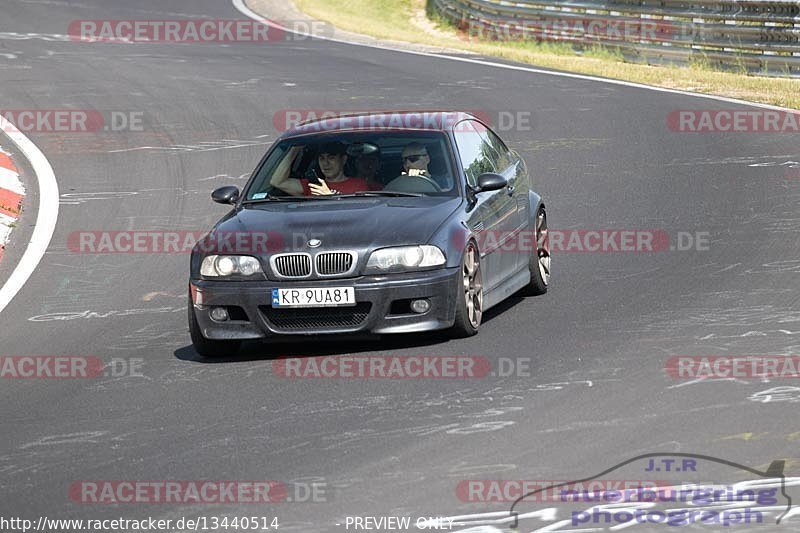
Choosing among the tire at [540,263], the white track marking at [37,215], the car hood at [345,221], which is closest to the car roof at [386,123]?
the car hood at [345,221]

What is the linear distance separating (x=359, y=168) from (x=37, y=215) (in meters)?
5.39

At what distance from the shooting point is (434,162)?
10680 millimetres

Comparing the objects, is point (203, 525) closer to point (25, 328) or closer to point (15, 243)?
point (25, 328)

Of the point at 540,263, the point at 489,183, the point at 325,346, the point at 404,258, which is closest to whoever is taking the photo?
the point at 404,258

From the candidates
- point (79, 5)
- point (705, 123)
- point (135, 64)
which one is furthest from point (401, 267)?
point (79, 5)

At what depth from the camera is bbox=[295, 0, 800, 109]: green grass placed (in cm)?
2238

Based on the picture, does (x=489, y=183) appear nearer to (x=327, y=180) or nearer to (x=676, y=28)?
(x=327, y=180)

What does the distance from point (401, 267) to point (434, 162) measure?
137 centimetres

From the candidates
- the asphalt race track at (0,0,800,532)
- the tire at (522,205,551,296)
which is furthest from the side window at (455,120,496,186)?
the asphalt race track at (0,0,800,532)

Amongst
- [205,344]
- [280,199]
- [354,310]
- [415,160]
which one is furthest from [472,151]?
[205,344]

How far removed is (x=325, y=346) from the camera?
1000 cm

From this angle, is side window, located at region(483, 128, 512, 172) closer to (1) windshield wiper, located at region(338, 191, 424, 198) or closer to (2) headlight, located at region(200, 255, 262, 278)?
(1) windshield wiper, located at region(338, 191, 424, 198)

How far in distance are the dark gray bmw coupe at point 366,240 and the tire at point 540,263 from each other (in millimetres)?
21

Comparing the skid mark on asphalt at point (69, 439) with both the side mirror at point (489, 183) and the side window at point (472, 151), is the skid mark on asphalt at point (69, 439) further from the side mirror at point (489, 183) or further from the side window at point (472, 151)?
the side window at point (472, 151)
